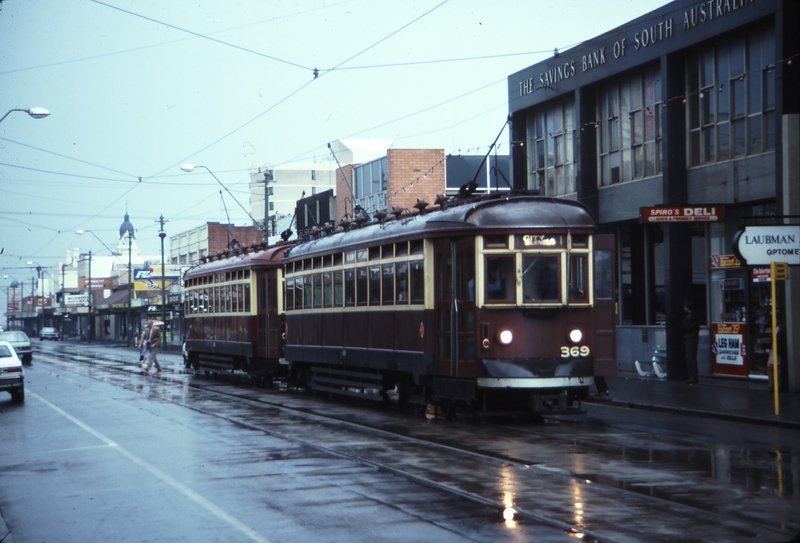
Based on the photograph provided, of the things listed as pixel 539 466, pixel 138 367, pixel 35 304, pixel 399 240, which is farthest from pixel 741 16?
pixel 35 304

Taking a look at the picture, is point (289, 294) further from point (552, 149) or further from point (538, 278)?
point (552, 149)

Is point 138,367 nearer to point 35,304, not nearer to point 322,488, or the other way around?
point 322,488

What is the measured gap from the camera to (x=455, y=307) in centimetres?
1580

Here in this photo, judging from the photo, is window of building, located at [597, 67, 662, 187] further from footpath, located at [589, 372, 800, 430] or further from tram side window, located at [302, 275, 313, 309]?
tram side window, located at [302, 275, 313, 309]

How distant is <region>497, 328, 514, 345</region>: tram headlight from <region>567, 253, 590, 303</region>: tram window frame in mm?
1068

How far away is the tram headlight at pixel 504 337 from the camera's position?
50.2ft

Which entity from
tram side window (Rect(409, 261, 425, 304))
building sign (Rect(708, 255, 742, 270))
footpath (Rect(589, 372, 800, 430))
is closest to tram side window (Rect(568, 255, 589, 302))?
tram side window (Rect(409, 261, 425, 304))

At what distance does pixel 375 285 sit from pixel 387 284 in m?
0.60

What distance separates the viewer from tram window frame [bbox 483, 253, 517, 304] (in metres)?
15.5

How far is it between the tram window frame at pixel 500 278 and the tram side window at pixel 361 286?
13.4ft

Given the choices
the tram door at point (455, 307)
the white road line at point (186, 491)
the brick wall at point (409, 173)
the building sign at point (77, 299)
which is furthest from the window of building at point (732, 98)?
the building sign at point (77, 299)

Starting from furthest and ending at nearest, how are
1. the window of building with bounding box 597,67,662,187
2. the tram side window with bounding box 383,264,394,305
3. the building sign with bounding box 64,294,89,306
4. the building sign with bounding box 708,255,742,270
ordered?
1. the building sign with bounding box 64,294,89,306
2. the window of building with bounding box 597,67,662,187
3. the building sign with bounding box 708,255,742,270
4. the tram side window with bounding box 383,264,394,305

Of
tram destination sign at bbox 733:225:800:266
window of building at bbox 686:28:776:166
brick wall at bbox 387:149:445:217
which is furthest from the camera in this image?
brick wall at bbox 387:149:445:217

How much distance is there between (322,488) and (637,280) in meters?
19.5
